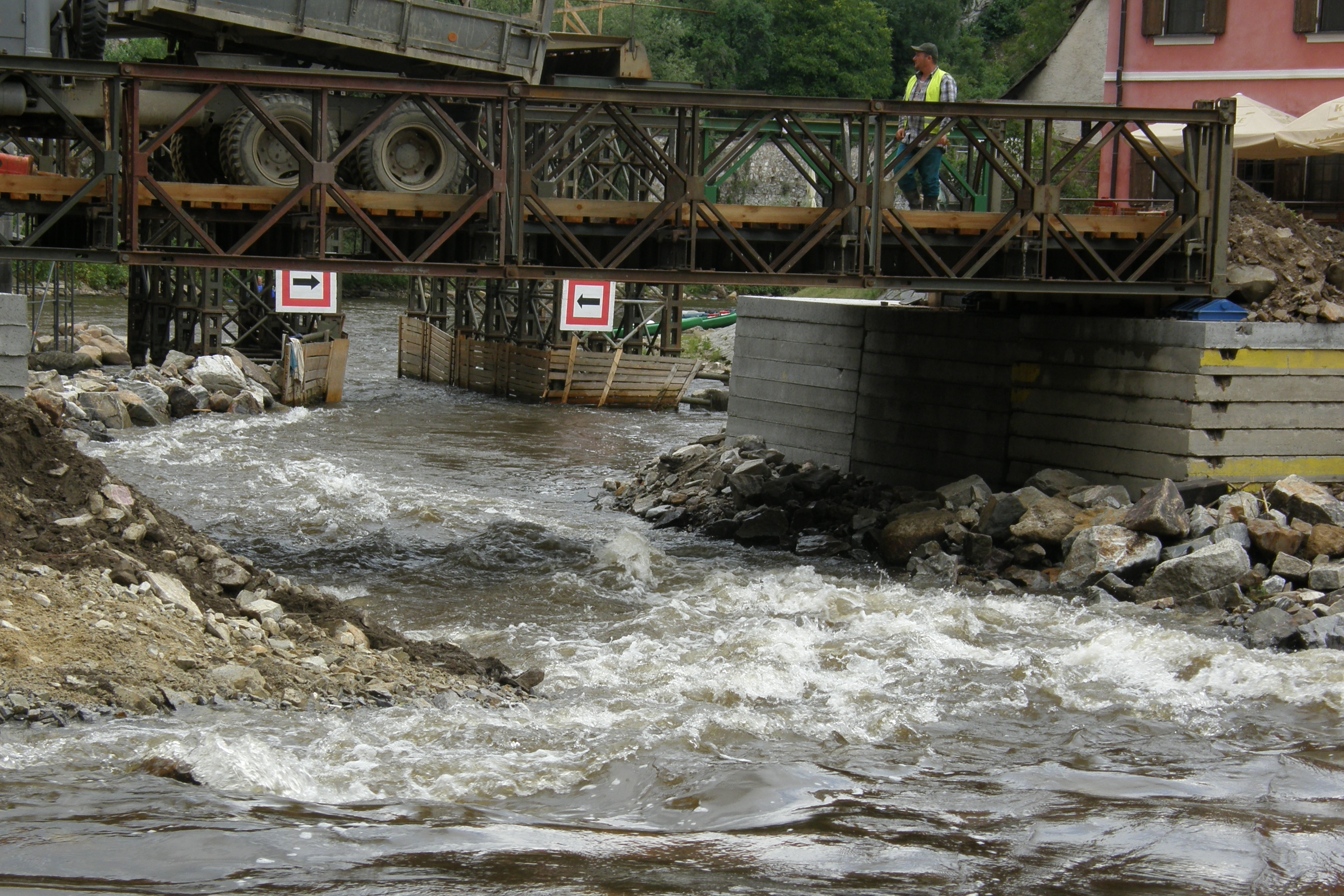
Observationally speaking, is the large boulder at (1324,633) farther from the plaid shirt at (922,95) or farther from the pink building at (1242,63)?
the pink building at (1242,63)

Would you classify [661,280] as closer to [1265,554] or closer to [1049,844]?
[1265,554]

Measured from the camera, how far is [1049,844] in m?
6.61

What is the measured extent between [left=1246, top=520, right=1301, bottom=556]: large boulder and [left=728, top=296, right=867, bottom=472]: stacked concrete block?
6.10m

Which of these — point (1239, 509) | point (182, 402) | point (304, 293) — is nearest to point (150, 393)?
point (182, 402)

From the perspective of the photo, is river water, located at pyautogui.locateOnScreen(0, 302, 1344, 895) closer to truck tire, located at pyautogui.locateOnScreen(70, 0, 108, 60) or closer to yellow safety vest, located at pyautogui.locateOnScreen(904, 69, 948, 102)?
yellow safety vest, located at pyautogui.locateOnScreen(904, 69, 948, 102)

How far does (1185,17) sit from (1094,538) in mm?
18078

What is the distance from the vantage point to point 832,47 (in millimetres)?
73000

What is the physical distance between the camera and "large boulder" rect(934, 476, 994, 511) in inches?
578

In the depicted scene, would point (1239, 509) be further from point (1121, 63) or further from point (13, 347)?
point (1121, 63)

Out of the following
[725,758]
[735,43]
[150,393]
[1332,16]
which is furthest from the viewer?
[735,43]

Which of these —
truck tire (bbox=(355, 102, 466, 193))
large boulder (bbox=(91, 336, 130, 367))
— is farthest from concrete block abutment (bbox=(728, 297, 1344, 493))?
large boulder (bbox=(91, 336, 130, 367))

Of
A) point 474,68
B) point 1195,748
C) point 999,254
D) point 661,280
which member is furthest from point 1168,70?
point 1195,748

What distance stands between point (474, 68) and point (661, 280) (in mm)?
4876

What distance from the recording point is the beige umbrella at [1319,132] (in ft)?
67.8
